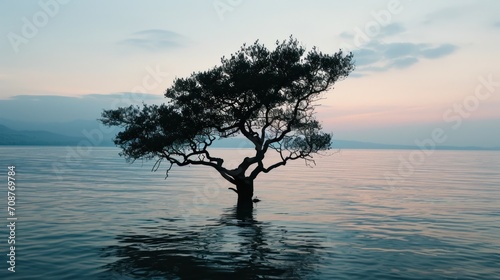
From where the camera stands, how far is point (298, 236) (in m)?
29.3

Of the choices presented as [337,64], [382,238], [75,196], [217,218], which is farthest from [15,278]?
[75,196]

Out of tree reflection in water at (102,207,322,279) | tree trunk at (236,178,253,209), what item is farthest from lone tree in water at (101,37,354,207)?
tree reflection in water at (102,207,322,279)

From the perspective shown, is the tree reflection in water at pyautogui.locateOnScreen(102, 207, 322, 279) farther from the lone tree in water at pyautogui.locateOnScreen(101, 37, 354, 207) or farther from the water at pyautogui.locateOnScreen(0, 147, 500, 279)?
the lone tree in water at pyautogui.locateOnScreen(101, 37, 354, 207)

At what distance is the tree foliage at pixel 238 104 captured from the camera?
124ft

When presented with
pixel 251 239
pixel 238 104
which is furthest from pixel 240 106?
pixel 251 239

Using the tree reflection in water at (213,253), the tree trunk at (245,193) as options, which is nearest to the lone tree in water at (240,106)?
the tree trunk at (245,193)

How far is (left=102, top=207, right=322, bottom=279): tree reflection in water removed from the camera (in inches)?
765

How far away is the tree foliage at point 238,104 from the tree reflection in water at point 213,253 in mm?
10187

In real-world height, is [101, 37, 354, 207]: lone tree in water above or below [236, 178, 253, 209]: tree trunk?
above

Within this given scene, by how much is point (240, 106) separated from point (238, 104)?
31cm

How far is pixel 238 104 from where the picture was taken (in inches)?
1543

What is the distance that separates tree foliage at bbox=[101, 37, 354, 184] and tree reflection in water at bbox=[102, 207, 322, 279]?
10.2m

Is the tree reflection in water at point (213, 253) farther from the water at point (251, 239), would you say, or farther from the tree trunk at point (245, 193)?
the tree trunk at point (245, 193)

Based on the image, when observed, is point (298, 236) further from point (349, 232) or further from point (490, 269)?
point (490, 269)
